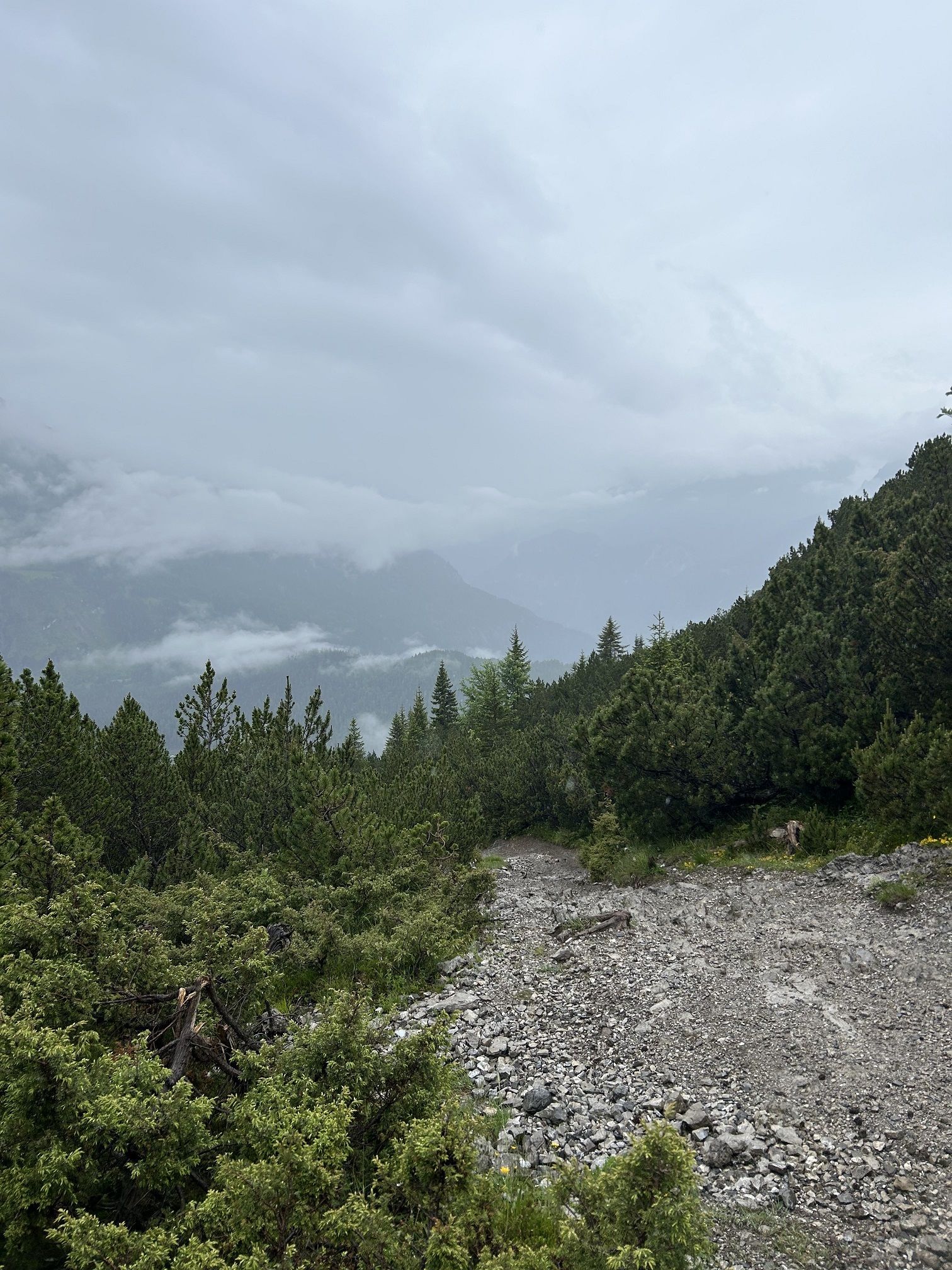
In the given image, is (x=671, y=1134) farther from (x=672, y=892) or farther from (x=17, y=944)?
(x=672, y=892)

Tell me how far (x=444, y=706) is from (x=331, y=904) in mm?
64180

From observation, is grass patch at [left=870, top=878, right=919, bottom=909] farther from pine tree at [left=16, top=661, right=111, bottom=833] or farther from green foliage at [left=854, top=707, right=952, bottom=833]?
pine tree at [left=16, top=661, right=111, bottom=833]

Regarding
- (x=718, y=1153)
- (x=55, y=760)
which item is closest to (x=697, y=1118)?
(x=718, y=1153)

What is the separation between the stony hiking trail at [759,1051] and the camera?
5.36 m

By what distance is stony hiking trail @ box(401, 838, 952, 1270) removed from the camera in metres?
5.36

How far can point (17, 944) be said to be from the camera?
23.0 ft

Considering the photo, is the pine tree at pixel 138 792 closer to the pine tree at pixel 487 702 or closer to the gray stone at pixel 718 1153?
the gray stone at pixel 718 1153

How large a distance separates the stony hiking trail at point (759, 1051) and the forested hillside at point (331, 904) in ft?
4.41

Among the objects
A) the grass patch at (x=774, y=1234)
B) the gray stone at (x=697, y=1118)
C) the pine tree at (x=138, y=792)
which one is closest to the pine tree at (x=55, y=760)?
the pine tree at (x=138, y=792)

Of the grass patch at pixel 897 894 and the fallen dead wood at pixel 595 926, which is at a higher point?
the grass patch at pixel 897 894

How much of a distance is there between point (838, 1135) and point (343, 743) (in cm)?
2421

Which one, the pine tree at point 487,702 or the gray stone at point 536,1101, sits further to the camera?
the pine tree at point 487,702

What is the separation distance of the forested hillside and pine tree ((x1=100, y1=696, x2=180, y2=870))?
0.26 ft

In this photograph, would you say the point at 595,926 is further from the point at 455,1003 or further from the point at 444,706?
the point at 444,706
